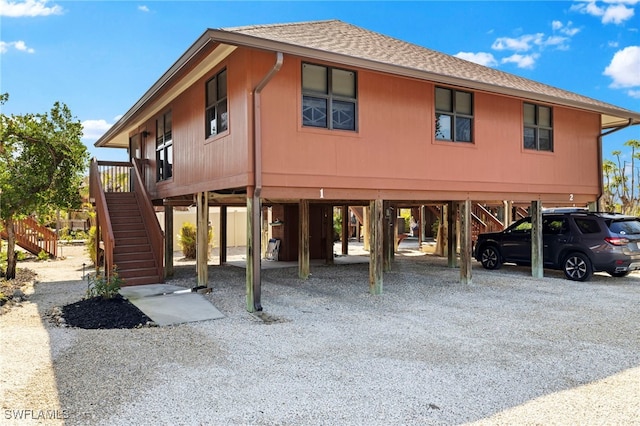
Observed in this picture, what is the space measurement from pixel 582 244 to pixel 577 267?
0.62 m

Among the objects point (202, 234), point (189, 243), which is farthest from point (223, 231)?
point (202, 234)

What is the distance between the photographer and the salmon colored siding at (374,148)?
8.05 meters

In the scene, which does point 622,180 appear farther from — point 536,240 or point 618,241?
point 618,241

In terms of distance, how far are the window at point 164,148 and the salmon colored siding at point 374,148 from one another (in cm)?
48

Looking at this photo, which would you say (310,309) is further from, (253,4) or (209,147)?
(253,4)

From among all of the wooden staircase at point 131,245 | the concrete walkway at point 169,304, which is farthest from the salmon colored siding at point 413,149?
the wooden staircase at point 131,245

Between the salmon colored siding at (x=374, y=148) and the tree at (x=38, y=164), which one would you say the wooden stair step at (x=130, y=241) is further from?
the tree at (x=38, y=164)

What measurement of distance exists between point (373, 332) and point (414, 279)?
5.35 m

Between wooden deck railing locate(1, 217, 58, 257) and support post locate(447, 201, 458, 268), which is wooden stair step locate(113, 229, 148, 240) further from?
wooden deck railing locate(1, 217, 58, 257)

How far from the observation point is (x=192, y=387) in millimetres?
4359

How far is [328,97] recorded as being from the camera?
8.60 metres

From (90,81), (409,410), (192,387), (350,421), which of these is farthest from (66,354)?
(90,81)

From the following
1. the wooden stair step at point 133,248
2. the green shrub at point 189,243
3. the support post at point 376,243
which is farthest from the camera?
the green shrub at point 189,243

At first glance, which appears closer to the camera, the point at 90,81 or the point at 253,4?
the point at 253,4
